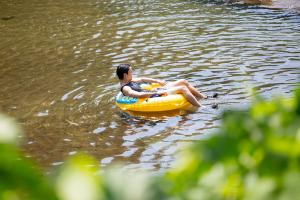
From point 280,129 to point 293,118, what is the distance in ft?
0.22

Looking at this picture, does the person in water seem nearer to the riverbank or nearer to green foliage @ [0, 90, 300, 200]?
green foliage @ [0, 90, 300, 200]

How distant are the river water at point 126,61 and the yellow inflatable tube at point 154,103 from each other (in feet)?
0.55

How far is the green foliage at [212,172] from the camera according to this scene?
2.33 feet

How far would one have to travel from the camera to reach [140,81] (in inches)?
432

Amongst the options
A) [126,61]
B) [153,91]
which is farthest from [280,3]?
[153,91]

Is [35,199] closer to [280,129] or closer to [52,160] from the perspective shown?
[280,129]

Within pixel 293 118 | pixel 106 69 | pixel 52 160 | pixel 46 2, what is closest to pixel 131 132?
pixel 52 160

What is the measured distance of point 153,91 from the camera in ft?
34.9

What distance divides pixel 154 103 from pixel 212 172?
9.21 m

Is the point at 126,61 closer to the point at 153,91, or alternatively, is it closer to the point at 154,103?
the point at 153,91

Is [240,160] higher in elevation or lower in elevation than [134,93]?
higher

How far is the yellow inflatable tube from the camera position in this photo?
32.9 ft

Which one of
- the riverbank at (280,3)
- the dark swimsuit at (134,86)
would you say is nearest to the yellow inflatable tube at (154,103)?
the dark swimsuit at (134,86)

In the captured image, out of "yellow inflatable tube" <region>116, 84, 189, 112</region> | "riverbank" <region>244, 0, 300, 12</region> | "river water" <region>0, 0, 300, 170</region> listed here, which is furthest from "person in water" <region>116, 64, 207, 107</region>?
"riverbank" <region>244, 0, 300, 12</region>
